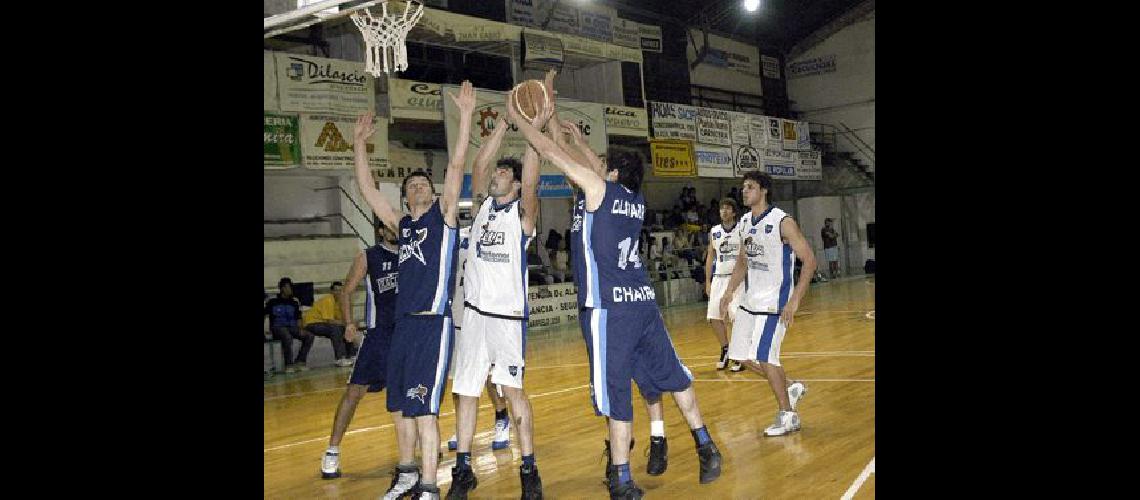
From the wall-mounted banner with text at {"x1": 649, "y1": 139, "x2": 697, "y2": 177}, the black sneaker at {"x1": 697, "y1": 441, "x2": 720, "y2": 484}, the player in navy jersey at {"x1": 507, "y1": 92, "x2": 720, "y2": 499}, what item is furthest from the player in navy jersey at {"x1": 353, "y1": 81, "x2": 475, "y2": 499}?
the wall-mounted banner with text at {"x1": 649, "y1": 139, "x2": 697, "y2": 177}

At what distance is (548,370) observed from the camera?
35.7 ft

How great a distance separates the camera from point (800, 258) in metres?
5.90

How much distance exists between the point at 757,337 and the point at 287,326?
7.59 m

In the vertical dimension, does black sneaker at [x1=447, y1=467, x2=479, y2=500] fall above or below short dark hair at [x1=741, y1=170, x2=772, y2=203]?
below

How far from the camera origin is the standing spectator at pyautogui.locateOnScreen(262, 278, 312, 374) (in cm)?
1206

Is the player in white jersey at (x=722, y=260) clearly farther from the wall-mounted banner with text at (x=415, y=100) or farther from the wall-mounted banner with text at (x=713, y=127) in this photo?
the wall-mounted banner with text at (x=713, y=127)

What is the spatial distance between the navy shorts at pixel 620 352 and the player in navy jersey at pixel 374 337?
157cm

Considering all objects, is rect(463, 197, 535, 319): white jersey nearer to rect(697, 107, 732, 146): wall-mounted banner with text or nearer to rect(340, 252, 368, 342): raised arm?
rect(340, 252, 368, 342): raised arm

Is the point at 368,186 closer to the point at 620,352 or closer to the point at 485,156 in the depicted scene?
the point at 485,156

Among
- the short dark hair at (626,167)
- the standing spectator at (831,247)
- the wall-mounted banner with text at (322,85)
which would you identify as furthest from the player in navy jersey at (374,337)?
Answer: the standing spectator at (831,247)

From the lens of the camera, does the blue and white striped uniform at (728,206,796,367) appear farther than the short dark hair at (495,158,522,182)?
Yes

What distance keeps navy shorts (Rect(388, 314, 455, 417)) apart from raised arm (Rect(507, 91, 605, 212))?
0.98m
